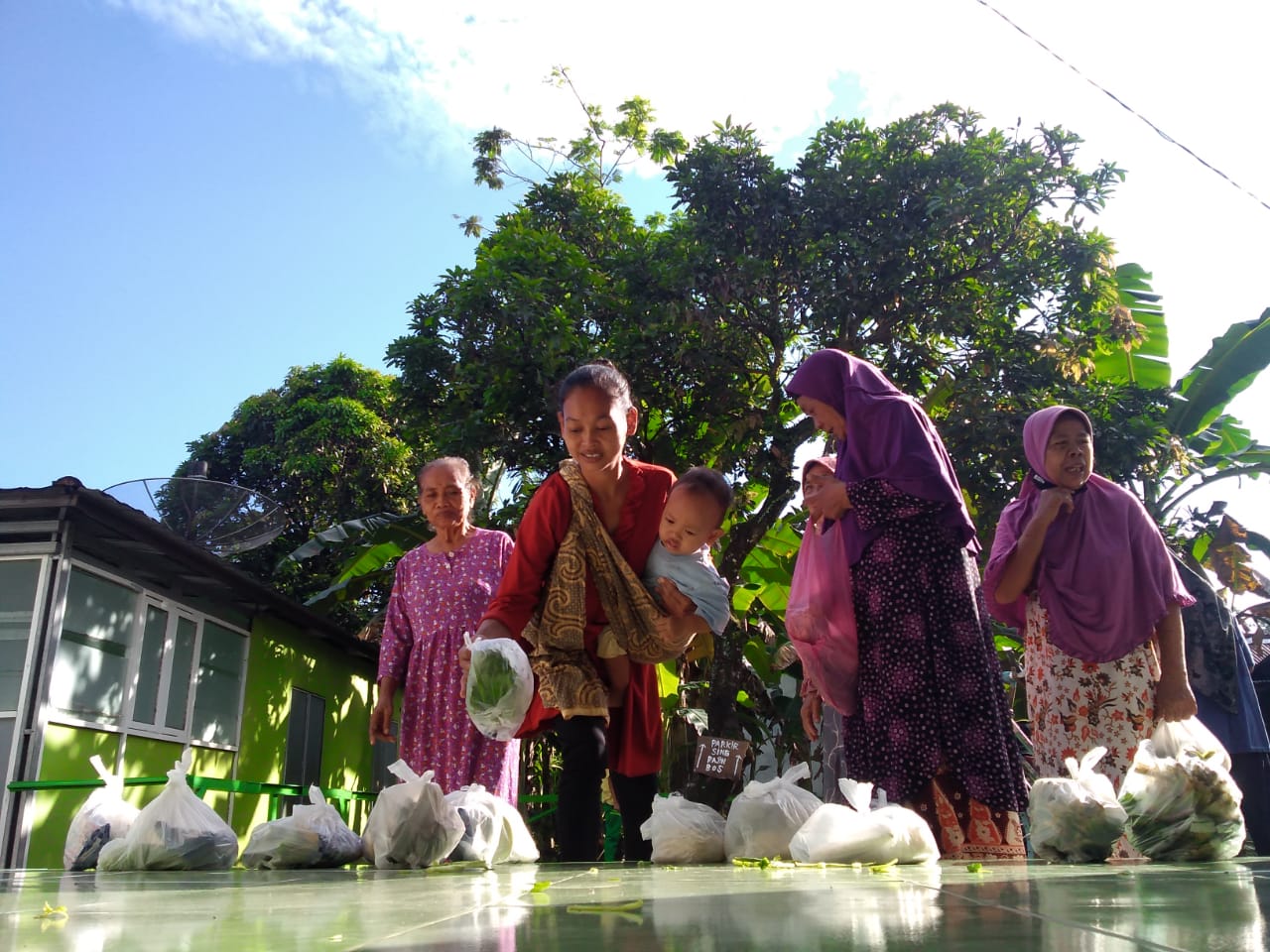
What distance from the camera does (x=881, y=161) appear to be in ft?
31.7

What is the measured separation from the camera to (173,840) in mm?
2818

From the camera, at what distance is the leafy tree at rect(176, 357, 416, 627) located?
17094 millimetres

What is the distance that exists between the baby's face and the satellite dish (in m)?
6.28

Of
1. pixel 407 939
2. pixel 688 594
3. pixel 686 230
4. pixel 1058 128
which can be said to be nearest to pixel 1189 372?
pixel 1058 128

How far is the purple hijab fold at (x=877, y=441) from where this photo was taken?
3.18 metres

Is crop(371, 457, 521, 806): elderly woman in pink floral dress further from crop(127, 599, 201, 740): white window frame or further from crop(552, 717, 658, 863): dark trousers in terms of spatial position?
crop(127, 599, 201, 740): white window frame

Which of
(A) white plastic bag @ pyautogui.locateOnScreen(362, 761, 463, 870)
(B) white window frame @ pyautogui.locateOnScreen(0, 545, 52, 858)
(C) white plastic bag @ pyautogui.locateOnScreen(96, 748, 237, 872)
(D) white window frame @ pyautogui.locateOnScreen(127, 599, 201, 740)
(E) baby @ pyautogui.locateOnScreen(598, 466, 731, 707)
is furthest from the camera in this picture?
(D) white window frame @ pyautogui.locateOnScreen(127, 599, 201, 740)

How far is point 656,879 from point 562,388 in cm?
193

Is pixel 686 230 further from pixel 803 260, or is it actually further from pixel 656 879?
pixel 656 879

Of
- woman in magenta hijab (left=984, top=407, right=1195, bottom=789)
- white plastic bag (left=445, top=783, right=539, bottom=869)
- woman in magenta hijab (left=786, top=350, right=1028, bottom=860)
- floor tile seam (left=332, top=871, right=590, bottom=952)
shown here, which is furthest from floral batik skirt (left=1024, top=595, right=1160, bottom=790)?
floor tile seam (left=332, top=871, right=590, bottom=952)

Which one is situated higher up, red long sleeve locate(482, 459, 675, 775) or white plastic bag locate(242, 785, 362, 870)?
red long sleeve locate(482, 459, 675, 775)

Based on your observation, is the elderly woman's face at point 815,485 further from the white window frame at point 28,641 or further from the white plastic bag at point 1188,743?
the white window frame at point 28,641

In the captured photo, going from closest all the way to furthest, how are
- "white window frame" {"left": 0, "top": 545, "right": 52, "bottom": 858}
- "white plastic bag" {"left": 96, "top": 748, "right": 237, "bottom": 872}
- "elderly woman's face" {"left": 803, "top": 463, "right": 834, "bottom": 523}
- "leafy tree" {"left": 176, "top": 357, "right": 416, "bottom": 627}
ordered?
"white plastic bag" {"left": 96, "top": 748, "right": 237, "bottom": 872} → "elderly woman's face" {"left": 803, "top": 463, "right": 834, "bottom": 523} → "white window frame" {"left": 0, "top": 545, "right": 52, "bottom": 858} → "leafy tree" {"left": 176, "top": 357, "right": 416, "bottom": 627}

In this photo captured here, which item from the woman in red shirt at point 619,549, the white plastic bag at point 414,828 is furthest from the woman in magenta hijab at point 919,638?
the white plastic bag at point 414,828
